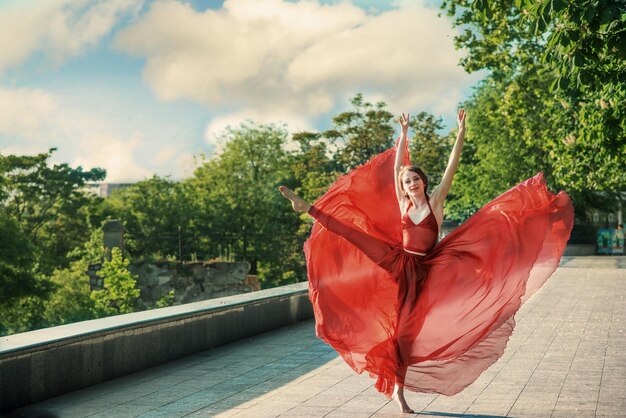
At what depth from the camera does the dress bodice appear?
7.79 meters

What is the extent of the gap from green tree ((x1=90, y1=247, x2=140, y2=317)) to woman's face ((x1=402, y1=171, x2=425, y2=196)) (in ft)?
67.7

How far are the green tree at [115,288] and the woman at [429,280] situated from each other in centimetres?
2036

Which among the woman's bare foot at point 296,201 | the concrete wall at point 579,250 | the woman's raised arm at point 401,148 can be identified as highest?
the woman's raised arm at point 401,148

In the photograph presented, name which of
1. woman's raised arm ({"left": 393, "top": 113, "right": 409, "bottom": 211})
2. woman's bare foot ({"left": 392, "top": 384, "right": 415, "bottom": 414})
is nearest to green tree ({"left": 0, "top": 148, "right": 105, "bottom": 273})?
woman's raised arm ({"left": 393, "top": 113, "right": 409, "bottom": 211})

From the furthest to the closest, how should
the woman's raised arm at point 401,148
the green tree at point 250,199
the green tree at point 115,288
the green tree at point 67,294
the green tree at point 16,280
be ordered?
the green tree at point 250,199 → the green tree at point 67,294 → the green tree at point 16,280 → the green tree at point 115,288 → the woman's raised arm at point 401,148

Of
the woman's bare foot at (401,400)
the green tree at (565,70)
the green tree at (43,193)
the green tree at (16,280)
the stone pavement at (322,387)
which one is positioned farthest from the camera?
the green tree at (43,193)

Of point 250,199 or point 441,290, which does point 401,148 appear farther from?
point 250,199

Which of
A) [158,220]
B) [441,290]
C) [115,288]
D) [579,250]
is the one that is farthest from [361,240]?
[579,250]

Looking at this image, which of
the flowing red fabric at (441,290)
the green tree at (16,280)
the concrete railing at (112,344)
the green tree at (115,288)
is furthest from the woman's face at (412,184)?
the green tree at (16,280)

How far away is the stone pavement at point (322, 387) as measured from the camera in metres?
7.67

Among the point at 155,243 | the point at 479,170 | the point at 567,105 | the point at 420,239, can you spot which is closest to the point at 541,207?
the point at 420,239

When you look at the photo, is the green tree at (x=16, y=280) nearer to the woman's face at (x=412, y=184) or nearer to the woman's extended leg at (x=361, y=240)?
the woman's extended leg at (x=361, y=240)

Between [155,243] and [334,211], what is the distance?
3111 cm

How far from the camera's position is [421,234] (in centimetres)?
779
